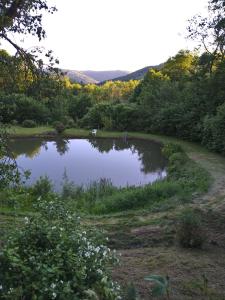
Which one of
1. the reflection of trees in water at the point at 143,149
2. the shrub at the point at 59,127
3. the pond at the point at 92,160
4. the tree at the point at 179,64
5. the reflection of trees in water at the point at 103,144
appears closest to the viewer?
the pond at the point at 92,160

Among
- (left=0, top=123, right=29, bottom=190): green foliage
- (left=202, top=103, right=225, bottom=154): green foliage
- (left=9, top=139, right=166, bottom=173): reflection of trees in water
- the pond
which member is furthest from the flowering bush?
(left=202, top=103, right=225, bottom=154): green foliage

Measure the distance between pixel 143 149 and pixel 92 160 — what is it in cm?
510

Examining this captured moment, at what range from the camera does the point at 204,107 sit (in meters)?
25.7

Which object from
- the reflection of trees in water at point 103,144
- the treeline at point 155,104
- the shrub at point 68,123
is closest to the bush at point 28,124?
the treeline at point 155,104

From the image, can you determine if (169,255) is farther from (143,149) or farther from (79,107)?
(79,107)

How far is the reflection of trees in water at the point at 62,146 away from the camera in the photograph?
2665cm

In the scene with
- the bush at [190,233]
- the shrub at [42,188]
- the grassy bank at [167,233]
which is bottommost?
the shrub at [42,188]

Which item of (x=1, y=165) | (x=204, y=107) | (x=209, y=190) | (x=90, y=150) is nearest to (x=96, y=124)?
(x=90, y=150)

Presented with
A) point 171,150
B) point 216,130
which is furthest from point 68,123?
point 216,130

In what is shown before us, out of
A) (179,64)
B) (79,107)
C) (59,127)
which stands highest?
(179,64)

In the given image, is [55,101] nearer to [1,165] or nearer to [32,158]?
[1,165]

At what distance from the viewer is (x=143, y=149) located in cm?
2720

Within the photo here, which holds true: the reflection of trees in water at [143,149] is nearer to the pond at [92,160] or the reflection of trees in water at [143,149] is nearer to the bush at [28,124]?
the pond at [92,160]

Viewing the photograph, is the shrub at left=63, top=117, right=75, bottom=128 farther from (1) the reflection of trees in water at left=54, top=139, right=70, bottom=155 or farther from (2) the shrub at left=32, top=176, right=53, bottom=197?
(2) the shrub at left=32, top=176, right=53, bottom=197
